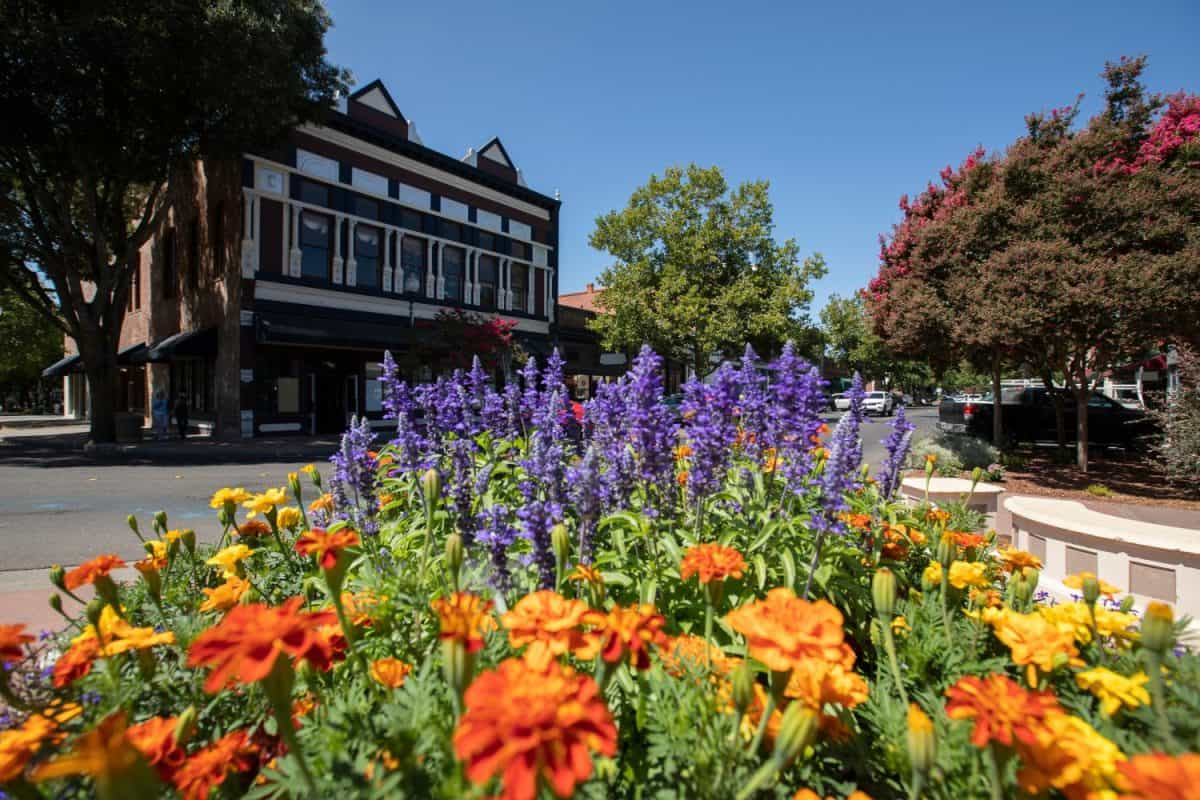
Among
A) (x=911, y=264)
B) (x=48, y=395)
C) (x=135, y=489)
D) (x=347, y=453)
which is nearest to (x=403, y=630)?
(x=347, y=453)

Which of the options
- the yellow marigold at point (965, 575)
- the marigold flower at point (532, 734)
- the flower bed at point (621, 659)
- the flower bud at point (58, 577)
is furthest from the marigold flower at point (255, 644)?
the yellow marigold at point (965, 575)

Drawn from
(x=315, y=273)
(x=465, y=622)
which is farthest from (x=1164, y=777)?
Answer: (x=315, y=273)

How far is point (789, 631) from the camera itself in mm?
1205

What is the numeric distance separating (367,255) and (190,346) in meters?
6.65

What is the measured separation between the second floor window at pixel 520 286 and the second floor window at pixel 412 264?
490 cm

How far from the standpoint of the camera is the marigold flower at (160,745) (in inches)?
45.4

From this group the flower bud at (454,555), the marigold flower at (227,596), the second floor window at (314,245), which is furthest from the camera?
the second floor window at (314,245)

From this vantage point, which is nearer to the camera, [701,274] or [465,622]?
[465,622]

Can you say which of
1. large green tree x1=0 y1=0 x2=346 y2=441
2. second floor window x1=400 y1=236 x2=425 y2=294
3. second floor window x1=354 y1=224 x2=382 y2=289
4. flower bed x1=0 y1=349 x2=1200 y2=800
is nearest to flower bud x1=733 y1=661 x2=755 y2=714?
flower bed x1=0 y1=349 x2=1200 y2=800

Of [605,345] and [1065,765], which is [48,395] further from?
[1065,765]

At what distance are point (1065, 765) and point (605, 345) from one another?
78.8 feet

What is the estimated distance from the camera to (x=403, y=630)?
2.01 m

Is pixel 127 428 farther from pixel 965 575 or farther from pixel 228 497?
pixel 965 575

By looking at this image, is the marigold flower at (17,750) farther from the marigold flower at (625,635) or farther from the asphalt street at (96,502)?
the asphalt street at (96,502)
